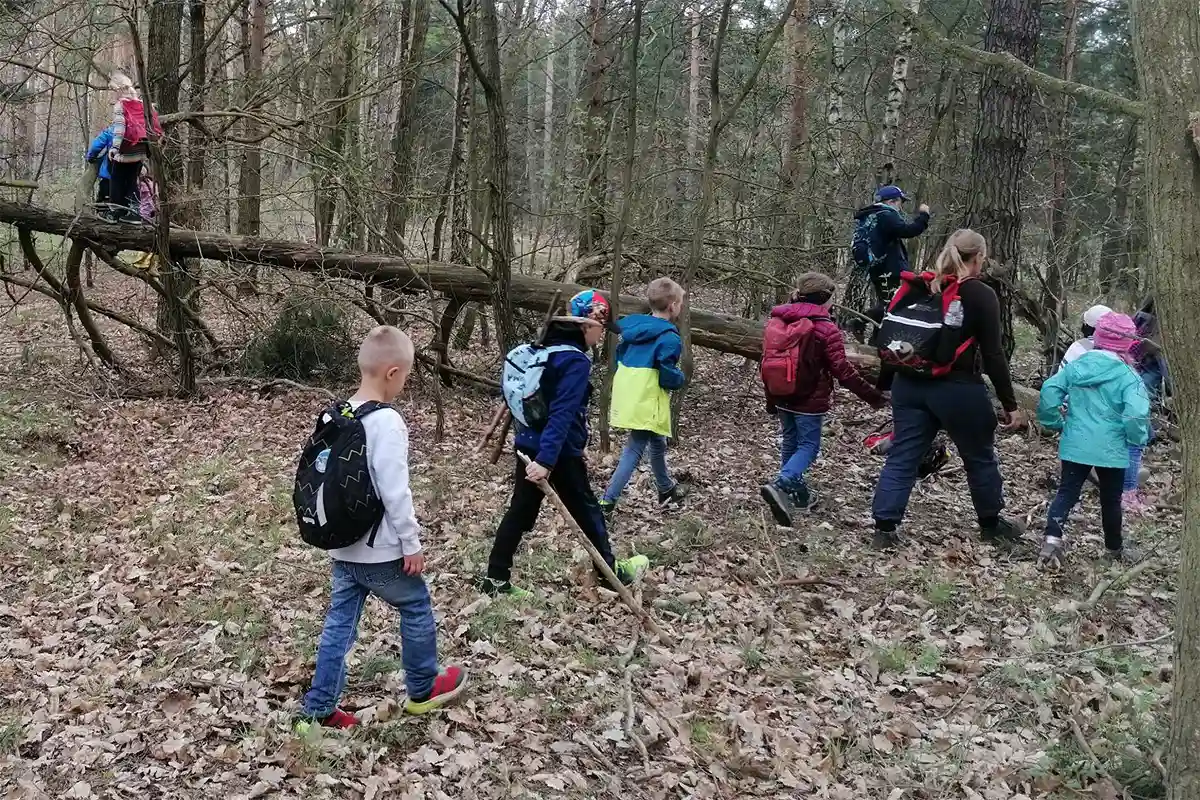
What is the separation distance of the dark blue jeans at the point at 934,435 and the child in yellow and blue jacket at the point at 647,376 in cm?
155

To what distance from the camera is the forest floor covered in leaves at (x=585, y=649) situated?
3.79 metres

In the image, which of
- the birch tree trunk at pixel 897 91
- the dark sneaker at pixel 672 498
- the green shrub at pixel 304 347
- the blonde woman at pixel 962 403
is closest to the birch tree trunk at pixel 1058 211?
the blonde woman at pixel 962 403

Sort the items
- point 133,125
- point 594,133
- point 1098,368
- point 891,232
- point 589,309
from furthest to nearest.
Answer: point 594,133 → point 133,125 → point 891,232 → point 1098,368 → point 589,309

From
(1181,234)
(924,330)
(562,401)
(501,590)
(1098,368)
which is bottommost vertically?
(501,590)

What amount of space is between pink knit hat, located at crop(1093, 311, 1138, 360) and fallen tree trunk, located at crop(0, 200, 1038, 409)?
3.25 metres

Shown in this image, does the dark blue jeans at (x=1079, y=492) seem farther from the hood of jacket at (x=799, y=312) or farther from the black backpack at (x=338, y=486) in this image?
the black backpack at (x=338, y=486)

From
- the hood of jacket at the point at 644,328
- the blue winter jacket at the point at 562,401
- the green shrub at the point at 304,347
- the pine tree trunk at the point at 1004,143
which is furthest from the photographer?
the green shrub at the point at 304,347

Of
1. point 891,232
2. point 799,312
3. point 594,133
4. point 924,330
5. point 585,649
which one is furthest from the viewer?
point 594,133

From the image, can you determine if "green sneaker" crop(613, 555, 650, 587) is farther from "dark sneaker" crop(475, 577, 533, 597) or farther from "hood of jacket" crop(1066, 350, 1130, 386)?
"hood of jacket" crop(1066, 350, 1130, 386)

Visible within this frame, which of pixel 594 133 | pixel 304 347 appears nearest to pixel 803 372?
pixel 304 347

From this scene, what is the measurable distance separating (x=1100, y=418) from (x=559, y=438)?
3.54 meters

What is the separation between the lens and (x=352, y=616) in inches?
154

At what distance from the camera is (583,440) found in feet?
16.9

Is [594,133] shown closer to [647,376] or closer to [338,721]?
[647,376]
